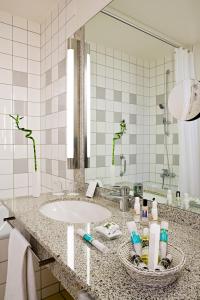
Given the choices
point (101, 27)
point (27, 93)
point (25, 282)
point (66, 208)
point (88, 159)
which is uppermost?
point (101, 27)

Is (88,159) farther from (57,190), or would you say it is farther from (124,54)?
(124,54)

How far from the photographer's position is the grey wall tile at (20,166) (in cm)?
221

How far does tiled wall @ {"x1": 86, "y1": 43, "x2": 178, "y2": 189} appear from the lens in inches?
45.8

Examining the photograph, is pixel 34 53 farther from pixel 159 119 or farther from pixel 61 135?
pixel 159 119

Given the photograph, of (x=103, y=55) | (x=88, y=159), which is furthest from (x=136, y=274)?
(x=103, y=55)

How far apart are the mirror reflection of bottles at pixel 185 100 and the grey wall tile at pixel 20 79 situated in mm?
1652

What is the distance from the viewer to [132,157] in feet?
4.49

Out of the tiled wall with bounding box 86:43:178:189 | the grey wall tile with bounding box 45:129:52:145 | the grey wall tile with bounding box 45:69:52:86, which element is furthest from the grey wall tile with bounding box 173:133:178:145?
the grey wall tile with bounding box 45:69:52:86

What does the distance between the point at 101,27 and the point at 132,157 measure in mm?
905

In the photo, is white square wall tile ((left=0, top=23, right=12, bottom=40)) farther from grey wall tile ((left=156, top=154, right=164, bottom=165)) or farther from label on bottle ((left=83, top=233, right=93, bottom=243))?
label on bottle ((left=83, top=233, right=93, bottom=243))

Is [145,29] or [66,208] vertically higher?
[145,29]

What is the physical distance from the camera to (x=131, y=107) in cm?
136

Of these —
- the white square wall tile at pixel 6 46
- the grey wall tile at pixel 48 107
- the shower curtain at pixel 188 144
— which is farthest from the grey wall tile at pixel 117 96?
the white square wall tile at pixel 6 46

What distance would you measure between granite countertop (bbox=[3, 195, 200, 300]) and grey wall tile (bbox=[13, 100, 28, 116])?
128cm
